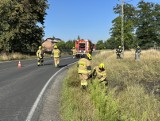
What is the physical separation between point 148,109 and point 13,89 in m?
6.95

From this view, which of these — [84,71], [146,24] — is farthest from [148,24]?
[84,71]

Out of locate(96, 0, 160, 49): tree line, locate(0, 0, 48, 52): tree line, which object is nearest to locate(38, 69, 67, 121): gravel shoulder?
locate(0, 0, 48, 52): tree line

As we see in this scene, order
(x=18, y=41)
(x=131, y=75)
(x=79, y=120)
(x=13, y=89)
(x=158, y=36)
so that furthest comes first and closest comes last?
1. (x=158, y=36)
2. (x=18, y=41)
3. (x=131, y=75)
4. (x=13, y=89)
5. (x=79, y=120)

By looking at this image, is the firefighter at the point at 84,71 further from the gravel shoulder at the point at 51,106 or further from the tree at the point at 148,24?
the tree at the point at 148,24

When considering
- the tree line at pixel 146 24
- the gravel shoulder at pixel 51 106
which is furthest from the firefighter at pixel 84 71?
the tree line at pixel 146 24

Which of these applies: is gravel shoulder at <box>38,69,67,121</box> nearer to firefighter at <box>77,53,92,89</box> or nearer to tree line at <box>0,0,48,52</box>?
firefighter at <box>77,53,92,89</box>

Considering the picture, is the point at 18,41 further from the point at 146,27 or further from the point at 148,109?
the point at 146,27

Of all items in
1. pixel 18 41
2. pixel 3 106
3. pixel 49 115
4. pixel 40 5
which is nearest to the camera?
pixel 49 115

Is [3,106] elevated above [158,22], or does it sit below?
below

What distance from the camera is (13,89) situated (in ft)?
49.3

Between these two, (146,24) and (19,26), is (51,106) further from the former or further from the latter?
(146,24)

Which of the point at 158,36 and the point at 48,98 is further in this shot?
the point at 158,36

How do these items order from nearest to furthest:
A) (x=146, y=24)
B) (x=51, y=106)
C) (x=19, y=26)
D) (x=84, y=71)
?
(x=51, y=106), (x=84, y=71), (x=19, y=26), (x=146, y=24)

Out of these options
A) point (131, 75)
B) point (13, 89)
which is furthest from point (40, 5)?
point (13, 89)
